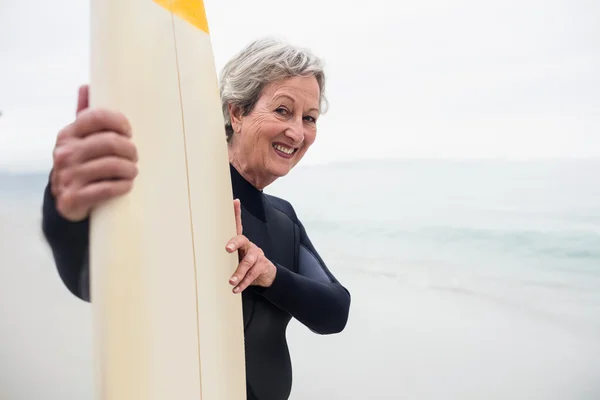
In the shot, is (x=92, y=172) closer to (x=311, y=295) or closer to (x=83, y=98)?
(x=83, y=98)

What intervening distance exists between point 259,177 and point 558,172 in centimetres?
119

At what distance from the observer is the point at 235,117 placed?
0.90 metres

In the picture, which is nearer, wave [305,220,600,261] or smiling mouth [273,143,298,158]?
smiling mouth [273,143,298,158]

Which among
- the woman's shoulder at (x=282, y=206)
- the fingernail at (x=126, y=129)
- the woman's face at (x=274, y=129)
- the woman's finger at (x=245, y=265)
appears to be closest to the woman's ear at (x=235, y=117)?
the woman's face at (x=274, y=129)

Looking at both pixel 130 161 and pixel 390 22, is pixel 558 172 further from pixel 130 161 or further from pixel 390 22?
pixel 130 161

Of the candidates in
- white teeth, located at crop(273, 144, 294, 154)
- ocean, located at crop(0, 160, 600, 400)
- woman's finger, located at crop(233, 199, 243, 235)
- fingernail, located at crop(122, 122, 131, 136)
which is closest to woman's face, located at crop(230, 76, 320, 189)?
white teeth, located at crop(273, 144, 294, 154)

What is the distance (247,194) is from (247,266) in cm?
20

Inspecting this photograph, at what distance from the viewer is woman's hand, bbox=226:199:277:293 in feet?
2.30

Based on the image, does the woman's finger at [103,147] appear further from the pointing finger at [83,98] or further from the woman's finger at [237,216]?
the woman's finger at [237,216]

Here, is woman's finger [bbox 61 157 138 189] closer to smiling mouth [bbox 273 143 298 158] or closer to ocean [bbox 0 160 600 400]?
smiling mouth [bbox 273 143 298 158]

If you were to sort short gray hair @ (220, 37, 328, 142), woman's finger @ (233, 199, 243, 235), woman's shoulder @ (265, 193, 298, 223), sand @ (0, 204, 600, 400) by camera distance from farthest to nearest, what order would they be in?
sand @ (0, 204, 600, 400)
woman's shoulder @ (265, 193, 298, 223)
short gray hair @ (220, 37, 328, 142)
woman's finger @ (233, 199, 243, 235)

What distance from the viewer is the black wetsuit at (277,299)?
0.82 metres

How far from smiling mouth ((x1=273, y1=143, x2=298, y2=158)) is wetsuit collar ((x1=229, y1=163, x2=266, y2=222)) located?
75 mm

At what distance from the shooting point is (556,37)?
1.65m
